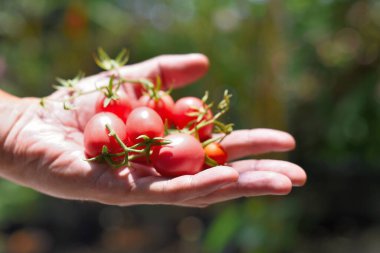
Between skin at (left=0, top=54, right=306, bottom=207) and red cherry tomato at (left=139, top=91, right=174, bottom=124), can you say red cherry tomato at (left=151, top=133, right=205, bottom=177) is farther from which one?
red cherry tomato at (left=139, top=91, right=174, bottom=124)

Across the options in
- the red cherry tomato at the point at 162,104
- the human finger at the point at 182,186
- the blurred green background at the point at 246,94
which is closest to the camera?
the human finger at the point at 182,186

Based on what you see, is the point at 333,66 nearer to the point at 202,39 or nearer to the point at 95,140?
the point at 202,39

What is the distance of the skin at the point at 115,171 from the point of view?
1.38 meters

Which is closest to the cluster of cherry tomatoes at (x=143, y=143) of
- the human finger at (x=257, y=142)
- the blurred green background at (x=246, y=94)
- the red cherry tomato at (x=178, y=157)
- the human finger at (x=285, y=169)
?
the red cherry tomato at (x=178, y=157)

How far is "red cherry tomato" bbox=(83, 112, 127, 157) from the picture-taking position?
143 centimetres

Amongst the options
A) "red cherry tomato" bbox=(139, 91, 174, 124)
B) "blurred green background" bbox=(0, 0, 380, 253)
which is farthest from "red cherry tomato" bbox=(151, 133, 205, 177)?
"blurred green background" bbox=(0, 0, 380, 253)

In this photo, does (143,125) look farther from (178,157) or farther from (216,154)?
(216,154)

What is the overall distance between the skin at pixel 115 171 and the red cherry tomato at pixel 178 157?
0.12 feet

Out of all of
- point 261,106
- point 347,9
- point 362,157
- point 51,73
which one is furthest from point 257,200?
point 51,73

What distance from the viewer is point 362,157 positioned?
3.54m

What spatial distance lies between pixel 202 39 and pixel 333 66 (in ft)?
3.43

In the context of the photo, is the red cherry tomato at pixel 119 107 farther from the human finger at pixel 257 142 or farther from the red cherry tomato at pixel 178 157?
the human finger at pixel 257 142

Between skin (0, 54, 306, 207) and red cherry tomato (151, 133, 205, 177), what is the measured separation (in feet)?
0.12

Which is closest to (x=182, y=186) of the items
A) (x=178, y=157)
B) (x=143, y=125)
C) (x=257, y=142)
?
(x=178, y=157)
